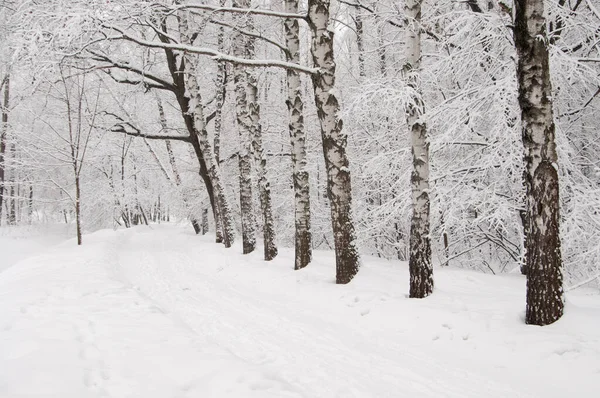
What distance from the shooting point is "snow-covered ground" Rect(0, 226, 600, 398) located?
365cm

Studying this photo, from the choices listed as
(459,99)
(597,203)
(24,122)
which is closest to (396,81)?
(459,99)

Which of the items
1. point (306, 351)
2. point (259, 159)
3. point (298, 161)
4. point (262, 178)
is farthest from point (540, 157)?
point (259, 159)

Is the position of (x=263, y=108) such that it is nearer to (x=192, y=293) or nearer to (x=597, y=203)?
(x=192, y=293)

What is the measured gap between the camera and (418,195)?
6.62m

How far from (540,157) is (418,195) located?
6.98ft

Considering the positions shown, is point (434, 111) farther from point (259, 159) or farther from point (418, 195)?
point (259, 159)

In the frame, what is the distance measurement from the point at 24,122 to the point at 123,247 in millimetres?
14774

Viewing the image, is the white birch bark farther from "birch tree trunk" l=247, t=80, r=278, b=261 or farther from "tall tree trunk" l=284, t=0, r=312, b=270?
"tall tree trunk" l=284, t=0, r=312, b=270

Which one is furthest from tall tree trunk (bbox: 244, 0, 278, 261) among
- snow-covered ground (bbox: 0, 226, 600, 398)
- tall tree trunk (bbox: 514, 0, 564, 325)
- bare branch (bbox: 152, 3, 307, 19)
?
tall tree trunk (bbox: 514, 0, 564, 325)

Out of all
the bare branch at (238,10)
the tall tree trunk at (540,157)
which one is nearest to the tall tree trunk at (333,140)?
the bare branch at (238,10)

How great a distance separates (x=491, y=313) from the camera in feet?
18.0

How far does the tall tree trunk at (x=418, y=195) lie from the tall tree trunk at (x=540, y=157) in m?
1.86

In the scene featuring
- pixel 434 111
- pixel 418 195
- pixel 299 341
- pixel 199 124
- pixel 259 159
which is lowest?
pixel 299 341

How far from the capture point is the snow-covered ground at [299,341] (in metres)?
3.65
